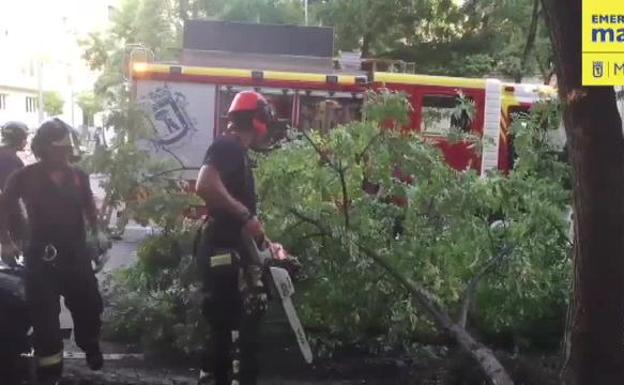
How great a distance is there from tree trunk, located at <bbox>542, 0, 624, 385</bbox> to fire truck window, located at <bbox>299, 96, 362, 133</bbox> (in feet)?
24.5

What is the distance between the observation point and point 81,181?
4727mm

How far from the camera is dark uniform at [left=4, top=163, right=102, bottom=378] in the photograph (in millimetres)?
4391

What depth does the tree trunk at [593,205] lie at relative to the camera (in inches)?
130

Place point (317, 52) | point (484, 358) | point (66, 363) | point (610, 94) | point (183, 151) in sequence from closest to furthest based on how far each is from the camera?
point (610, 94) → point (484, 358) → point (66, 363) → point (183, 151) → point (317, 52)

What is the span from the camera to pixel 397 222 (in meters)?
5.14

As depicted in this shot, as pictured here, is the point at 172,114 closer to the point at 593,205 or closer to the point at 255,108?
the point at 255,108

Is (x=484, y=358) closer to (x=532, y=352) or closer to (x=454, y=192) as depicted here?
(x=454, y=192)

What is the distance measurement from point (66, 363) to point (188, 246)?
113 centimetres

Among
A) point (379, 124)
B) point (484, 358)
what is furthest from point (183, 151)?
point (484, 358)

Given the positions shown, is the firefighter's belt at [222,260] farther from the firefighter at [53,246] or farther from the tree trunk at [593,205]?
the tree trunk at [593,205]

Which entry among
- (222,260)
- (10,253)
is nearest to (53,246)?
(10,253)

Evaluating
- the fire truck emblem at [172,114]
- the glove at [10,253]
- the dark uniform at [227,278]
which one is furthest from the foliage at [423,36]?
the glove at [10,253]

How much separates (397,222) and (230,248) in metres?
1.32

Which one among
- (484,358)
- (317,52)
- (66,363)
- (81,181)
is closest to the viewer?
(484,358)
